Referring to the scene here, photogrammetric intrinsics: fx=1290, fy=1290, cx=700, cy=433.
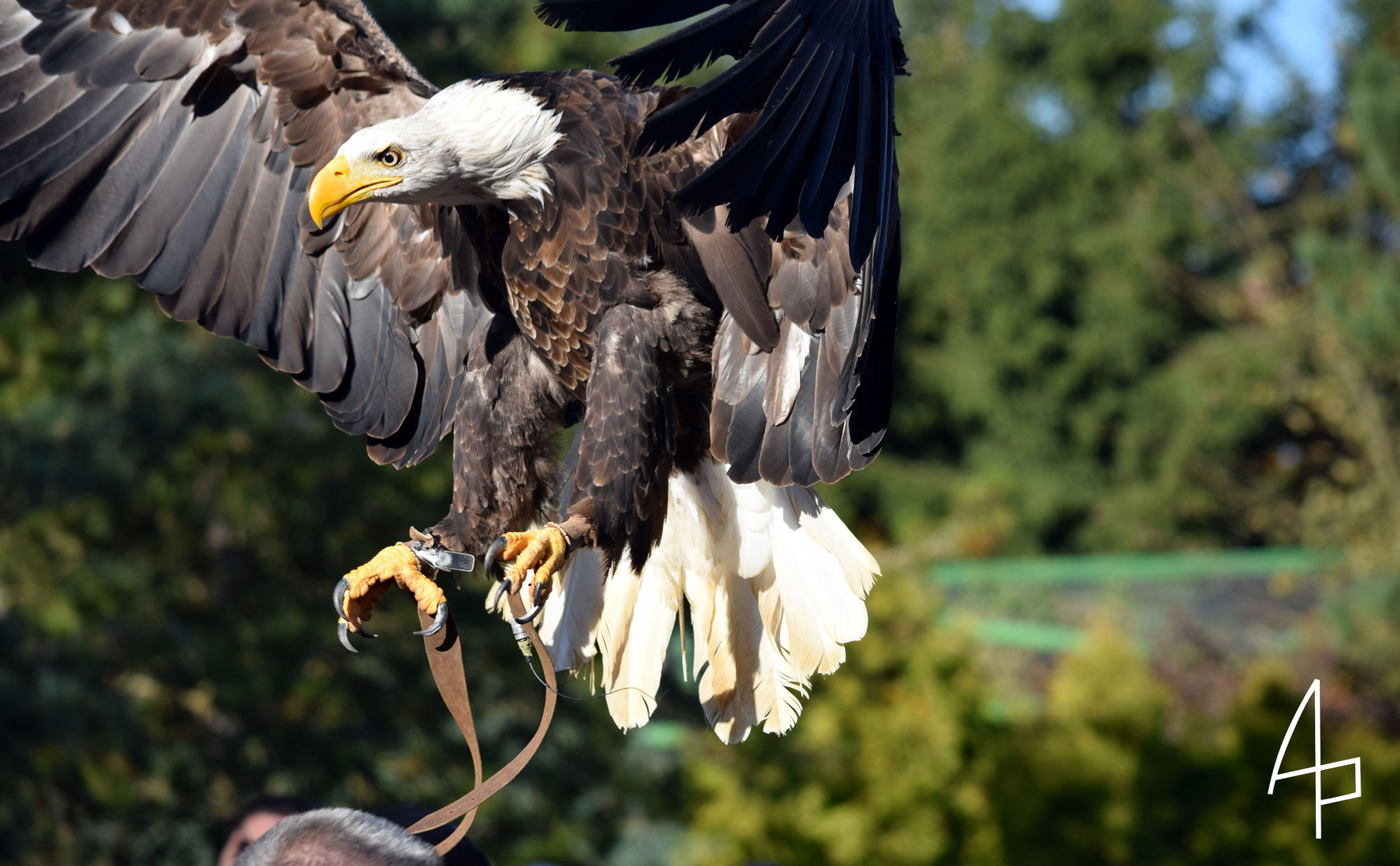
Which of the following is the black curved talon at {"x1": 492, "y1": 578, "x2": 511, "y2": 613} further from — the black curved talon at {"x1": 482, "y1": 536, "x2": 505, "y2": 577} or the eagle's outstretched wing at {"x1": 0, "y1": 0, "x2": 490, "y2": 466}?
the eagle's outstretched wing at {"x1": 0, "y1": 0, "x2": 490, "y2": 466}

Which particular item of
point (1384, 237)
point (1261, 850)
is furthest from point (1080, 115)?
Answer: point (1261, 850)

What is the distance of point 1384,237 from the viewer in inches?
567

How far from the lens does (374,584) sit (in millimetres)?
1575

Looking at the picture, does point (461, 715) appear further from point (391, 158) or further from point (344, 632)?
point (391, 158)

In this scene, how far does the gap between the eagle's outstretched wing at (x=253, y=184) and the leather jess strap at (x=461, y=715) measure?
612mm

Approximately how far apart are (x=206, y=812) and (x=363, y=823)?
13.1 feet

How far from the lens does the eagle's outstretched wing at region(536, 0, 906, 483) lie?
1.28 metres

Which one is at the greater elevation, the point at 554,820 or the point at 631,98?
the point at 631,98

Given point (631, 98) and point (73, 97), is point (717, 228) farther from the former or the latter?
point (73, 97)

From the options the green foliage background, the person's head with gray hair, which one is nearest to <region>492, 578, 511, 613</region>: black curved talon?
the person's head with gray hair

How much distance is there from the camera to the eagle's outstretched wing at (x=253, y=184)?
6.42 ft

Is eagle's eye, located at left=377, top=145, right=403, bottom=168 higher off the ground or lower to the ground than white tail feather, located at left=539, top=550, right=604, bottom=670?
higher

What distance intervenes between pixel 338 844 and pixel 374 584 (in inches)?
16.4

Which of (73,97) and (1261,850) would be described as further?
(1261,850)
